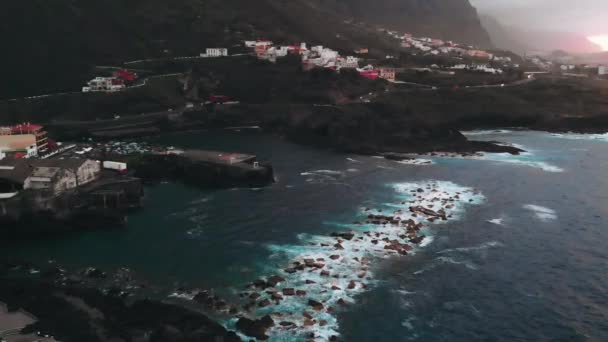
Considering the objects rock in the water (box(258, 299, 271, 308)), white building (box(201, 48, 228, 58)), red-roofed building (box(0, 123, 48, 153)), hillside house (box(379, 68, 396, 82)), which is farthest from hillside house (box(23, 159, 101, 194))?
hillside house (box(379, 68, 396, 82))

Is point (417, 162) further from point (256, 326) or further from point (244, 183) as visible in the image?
point (256, 326)

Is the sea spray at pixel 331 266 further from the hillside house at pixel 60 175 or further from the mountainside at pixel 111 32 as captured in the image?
the mountainside at pixel 111 32

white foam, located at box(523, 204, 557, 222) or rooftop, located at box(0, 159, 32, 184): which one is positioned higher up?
rooftop, located at box(0, 159, 32, 184)

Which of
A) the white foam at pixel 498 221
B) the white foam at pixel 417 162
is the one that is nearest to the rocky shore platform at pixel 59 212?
the white foam at pixel 498 221

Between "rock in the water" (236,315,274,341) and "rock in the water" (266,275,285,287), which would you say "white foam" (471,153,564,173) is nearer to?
"rock in the water" (266,275,285,287)

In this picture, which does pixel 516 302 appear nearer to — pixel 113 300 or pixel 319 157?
pixel 113 300

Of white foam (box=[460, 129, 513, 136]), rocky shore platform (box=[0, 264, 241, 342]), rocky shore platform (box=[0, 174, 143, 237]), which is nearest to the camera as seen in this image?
rocky shore platform (box=[0, 264, 241, 342])

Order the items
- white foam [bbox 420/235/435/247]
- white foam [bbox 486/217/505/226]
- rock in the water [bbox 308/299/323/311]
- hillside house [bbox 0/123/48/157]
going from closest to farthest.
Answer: rock in the water [bbox 308/299/323/311]
white foam [bbox 420/235/435/247]
white foam [bbox 486/217/505/226]
hillside house [bbox 0/123/48/157]
